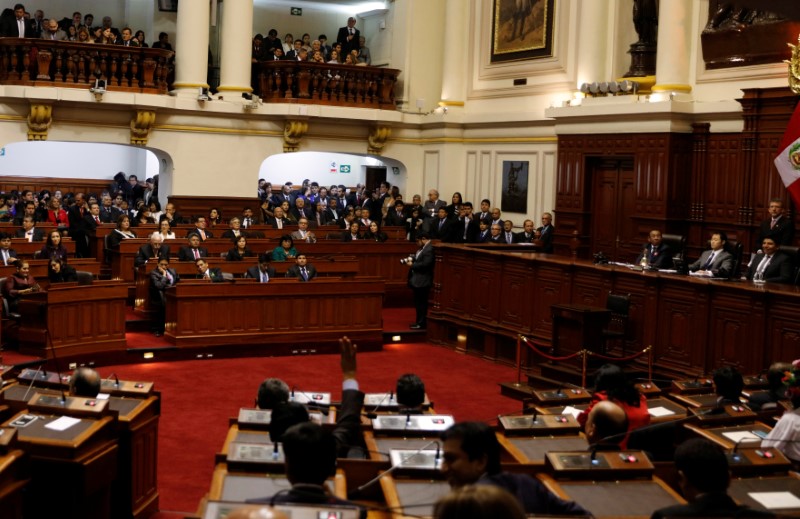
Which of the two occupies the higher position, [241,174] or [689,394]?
[241,174]

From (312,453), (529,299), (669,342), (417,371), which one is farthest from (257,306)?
(312,453)

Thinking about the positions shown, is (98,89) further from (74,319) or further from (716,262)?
(716,262)

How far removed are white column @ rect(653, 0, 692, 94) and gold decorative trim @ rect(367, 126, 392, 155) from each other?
6.61 metres

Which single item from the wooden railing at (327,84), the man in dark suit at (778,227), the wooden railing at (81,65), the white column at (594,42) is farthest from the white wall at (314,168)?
the man in dark suit at (778,227)

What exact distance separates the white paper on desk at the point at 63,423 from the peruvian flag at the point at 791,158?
8.93 meters

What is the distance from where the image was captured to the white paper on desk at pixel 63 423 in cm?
520

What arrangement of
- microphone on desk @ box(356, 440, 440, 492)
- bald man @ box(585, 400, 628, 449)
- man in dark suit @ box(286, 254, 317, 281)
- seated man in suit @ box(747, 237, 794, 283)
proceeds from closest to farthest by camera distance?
microphone on desk @ box(356, 440, 440, 492), bald man @ box(585, 400, 628, 449), seated man in suit @ box(747, 237, 794, 283), man in dark suit @ box(286, 254, 317, 281)

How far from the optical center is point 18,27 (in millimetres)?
17000

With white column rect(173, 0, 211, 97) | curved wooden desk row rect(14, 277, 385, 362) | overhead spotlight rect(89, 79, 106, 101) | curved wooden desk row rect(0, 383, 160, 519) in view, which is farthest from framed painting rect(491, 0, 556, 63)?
curved wooden desk row rect(0, 383, 160, 519)

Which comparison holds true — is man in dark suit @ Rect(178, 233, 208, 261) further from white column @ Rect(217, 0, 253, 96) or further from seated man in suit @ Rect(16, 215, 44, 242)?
white column @ Rect(217, 0, 253, 96)

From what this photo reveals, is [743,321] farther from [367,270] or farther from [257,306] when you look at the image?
[367,270]

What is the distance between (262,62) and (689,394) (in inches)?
512

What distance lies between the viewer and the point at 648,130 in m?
14.0

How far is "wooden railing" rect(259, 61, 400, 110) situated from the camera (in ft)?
60.2
